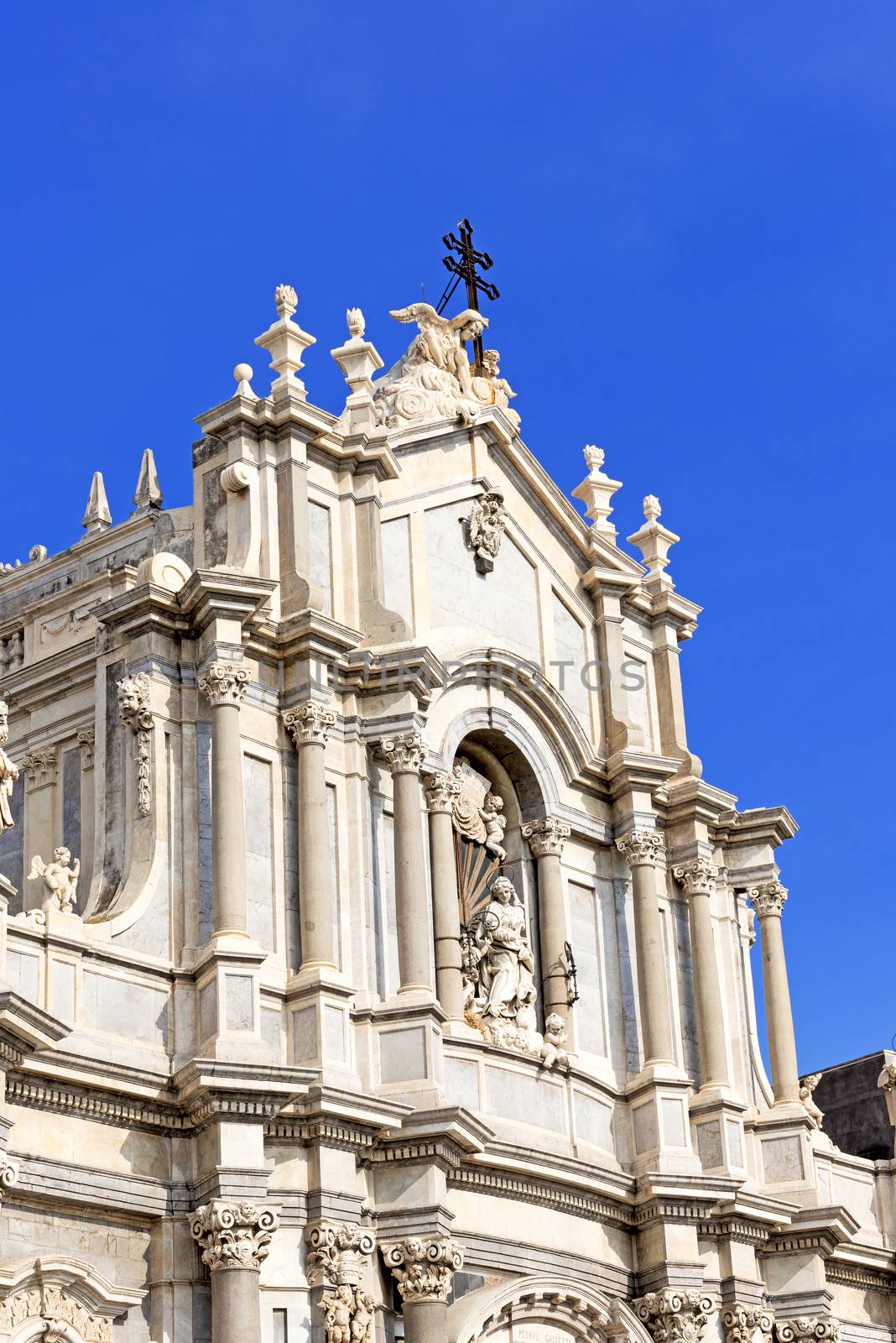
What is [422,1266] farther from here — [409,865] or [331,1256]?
[409,865]

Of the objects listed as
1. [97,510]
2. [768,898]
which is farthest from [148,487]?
[768,898]

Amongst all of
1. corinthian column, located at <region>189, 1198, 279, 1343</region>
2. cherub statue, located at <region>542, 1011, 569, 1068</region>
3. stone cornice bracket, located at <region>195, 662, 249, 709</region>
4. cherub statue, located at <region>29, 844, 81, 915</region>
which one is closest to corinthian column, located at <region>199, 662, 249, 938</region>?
stone cornice bracket, located at <region>195, 662, 249, 709</region>

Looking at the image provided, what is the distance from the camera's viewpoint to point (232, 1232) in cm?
2245

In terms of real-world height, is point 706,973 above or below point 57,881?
above

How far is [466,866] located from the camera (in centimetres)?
2822

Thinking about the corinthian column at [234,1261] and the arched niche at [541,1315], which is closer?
the corinthian column at [234,1261]

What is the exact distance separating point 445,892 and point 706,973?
416 cm

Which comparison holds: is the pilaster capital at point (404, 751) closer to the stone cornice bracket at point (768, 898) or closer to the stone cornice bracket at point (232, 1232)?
the stone cornice bracket at point (232, 1232)

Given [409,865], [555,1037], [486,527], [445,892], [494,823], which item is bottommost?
[555,1037]

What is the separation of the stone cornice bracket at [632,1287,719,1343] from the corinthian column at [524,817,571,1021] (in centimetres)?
307

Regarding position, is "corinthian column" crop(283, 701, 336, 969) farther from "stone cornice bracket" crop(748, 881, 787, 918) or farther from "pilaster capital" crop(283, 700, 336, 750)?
"stone cornice bracket" crop(748, 881, 787, 918)

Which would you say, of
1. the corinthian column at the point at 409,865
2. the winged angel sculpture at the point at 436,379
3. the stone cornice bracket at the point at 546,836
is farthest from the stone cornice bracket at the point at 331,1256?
the winged angel sculpture at the point at 436,379

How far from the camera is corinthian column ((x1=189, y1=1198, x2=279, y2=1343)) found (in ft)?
72.9

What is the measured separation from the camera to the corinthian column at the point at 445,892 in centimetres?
2636
